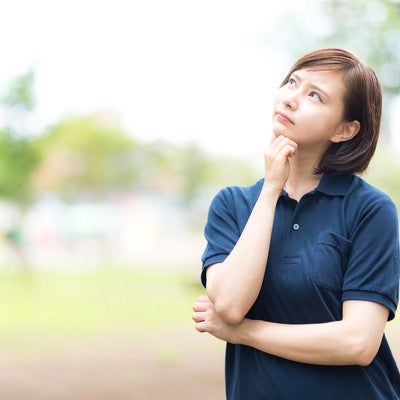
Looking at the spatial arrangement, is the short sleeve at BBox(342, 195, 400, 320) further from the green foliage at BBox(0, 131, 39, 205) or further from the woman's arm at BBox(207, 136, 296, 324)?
the green foliage at BBox(0, 131, 39, 205)

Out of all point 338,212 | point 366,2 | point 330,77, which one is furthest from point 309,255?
point 366,2

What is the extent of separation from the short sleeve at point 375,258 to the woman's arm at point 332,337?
21 mm

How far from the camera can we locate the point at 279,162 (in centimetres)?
158

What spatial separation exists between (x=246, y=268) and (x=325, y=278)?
6.0 inches

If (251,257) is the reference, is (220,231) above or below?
above

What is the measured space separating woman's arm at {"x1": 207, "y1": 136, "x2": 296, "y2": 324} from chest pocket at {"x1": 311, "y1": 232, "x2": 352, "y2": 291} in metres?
0.10

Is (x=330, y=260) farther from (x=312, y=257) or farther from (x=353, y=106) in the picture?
(x=353, y=106)

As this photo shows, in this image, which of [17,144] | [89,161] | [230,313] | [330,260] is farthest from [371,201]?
[89,161]

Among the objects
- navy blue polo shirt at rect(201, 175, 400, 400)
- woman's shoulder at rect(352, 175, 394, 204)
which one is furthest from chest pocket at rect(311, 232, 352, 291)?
woman's shoulder at rect(352, 175, 394, 204)

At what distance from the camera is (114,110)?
2092 cm

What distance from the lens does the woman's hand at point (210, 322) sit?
1.58m

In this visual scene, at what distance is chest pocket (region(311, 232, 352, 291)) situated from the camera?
4.94 feet

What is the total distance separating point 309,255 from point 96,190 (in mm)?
19863

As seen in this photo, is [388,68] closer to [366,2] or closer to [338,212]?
[366,2]
